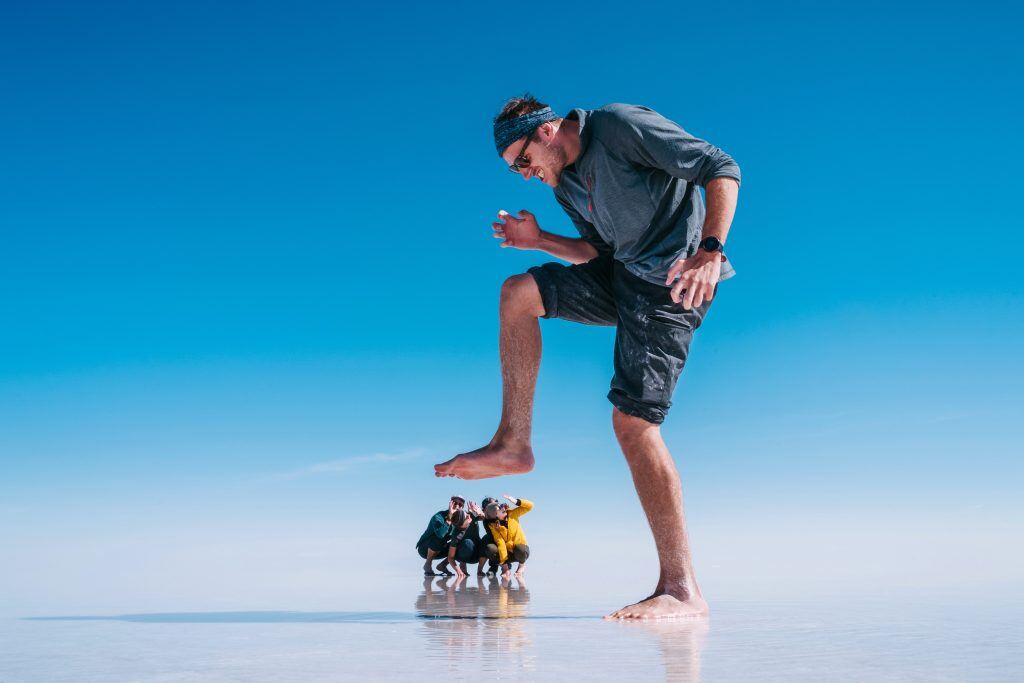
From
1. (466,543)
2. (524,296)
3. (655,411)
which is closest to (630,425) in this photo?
(655,411)

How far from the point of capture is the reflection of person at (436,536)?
34.8 feet

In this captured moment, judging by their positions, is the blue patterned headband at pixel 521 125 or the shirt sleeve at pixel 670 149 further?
the blue patterned headband at pixel 521 125

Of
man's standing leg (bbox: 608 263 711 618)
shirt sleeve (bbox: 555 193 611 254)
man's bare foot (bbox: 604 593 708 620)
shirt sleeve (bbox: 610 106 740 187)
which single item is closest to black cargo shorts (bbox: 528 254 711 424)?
man's standing leg (bbox: 608 263 711 618)

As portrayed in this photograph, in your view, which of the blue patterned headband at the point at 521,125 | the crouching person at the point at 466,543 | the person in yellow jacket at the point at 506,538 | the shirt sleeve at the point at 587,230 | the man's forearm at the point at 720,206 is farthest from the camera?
the crouching person at the point at 466,543

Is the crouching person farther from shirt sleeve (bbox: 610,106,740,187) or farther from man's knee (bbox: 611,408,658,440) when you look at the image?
shirt sleeve (bbox: 610,106,740,187)

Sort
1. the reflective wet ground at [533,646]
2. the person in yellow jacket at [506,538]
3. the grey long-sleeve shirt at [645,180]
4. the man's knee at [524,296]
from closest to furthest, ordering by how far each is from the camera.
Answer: the reflective wet ground at [533,646] < the grey long-sleeve shirt at [645,180] < the man's knee at [524,296] < the person in yellow jacket at [506,538]

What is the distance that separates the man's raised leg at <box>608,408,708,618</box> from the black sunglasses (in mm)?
1186

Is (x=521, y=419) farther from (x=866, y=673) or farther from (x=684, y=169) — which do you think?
(x=866, y=673)

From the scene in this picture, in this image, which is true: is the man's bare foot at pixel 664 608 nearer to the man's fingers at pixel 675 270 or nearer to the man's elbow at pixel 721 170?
the man's fingers at pixel 675 270

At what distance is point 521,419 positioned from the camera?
13.0ft

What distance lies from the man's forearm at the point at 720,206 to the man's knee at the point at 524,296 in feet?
2.71

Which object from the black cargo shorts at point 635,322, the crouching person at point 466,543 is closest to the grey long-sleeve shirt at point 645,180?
the black cargo shorts at point 635,322

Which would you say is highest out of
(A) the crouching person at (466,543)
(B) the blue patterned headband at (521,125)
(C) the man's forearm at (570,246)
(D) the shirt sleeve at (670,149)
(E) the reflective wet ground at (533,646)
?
(B) the blue patterned headband at (521,125)

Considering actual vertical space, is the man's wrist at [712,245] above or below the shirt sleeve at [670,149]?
below
